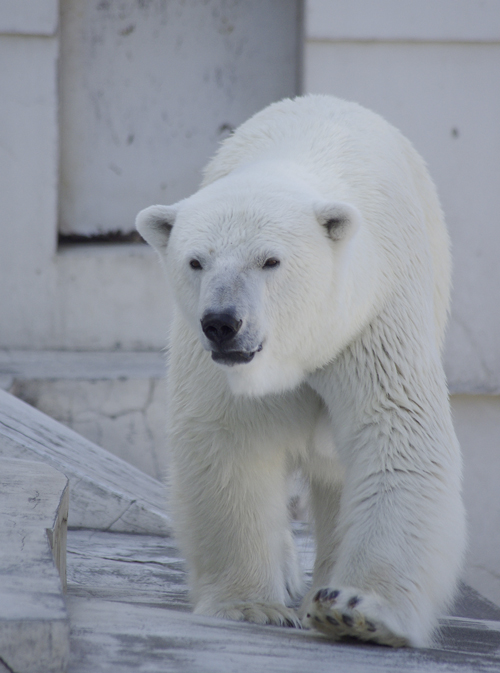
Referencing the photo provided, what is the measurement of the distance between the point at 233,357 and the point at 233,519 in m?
0.56

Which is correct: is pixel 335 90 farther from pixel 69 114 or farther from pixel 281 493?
pixel 281 493

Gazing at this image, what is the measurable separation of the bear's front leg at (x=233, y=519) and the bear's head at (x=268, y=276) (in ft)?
0.93

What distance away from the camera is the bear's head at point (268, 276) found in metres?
1.76

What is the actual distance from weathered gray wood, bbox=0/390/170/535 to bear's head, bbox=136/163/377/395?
1.09m

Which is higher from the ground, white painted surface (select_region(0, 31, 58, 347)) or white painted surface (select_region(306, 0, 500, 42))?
white painted surface (select_region(306, 0, 500, 42))

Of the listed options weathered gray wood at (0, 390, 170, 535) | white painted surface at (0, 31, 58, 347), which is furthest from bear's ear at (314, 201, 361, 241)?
white painted surface at (0, 31, 58, 347)

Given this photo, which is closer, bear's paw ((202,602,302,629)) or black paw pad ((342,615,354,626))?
black paw pad ((342,615,354,626))

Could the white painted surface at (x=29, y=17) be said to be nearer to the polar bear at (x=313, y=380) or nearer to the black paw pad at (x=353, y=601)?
the polar bear at (x=313, y=380)

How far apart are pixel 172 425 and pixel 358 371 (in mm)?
551

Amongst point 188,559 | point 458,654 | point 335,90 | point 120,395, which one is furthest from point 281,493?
point 335,90

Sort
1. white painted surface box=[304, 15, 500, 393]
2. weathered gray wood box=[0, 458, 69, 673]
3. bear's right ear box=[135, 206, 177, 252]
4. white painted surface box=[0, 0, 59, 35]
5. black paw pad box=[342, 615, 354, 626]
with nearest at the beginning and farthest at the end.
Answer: weathered gray wood box=[0, 458, 69, 673] → black paw pad box=[342, 615, 354, 626] → bear's right ear box=[135, 206, 177, 252] → white painted surface box=[0, 0, 59, 35] → white painted surface box=[304, 15, 500, 393]

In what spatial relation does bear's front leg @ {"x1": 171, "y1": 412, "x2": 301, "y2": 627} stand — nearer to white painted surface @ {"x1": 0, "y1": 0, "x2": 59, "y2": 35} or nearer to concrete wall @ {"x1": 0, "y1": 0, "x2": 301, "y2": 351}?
concrete wall @ {"x1": 0, "y1": 0, "x2": 301, "y2": 351}

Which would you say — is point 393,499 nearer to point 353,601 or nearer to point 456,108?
point 353,601

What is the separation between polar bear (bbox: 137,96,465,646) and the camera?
71.2 inches
